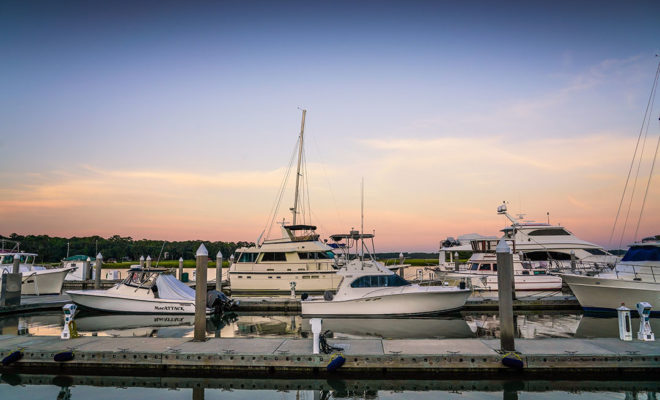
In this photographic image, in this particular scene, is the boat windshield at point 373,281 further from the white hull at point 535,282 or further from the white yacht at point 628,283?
the white hull at point 535,282

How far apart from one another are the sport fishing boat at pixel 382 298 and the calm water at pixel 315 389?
8775 mm

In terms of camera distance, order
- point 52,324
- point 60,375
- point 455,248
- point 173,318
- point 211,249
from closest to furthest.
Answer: point 60,375 → point 52,324 → point 173,318 → point 455,248 → point 211,249

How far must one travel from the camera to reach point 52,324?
18.5 metres

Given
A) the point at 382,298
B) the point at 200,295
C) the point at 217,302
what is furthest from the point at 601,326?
the point at 217,302

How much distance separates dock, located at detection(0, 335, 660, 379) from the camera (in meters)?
9.98

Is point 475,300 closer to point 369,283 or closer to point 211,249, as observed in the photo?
point 369,283

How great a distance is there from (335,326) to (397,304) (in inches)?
123

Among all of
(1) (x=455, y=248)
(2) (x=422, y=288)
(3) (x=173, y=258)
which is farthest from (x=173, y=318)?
(3) (x=173, y=258)

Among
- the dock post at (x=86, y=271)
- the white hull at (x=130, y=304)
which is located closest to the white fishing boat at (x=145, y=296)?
the white hull at (x=130, y=304)

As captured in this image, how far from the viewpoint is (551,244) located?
33188 millimetres

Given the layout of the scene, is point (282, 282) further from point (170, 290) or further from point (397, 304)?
point (397, 304)

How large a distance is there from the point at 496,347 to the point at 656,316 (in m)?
12.3

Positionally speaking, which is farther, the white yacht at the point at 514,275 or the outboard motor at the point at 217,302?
the white yacht at the point at 514,275

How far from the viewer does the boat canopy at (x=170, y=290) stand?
20750 mm
